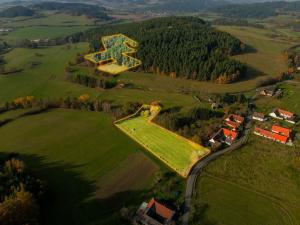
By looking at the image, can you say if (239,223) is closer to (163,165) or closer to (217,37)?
(163,165)

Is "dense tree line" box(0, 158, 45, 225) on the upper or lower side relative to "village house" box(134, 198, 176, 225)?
upper

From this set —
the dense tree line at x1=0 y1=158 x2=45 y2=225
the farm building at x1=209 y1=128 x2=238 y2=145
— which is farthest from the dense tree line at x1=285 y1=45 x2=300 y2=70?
the dense tree line at x1=0 y1=158 x2=45 y2=225

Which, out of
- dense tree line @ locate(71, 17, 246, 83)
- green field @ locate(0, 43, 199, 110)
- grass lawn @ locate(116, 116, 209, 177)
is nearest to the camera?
grass lawn @ locate(116, 116, 209, 177)

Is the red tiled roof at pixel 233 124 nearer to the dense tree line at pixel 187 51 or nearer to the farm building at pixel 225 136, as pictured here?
the farm building at pixel 225 136

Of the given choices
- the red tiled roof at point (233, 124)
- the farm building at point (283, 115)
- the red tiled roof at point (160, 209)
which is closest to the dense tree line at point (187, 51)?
the farm building at point (283, 115)

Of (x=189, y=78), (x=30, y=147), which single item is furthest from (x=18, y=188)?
(x=189, y=78)

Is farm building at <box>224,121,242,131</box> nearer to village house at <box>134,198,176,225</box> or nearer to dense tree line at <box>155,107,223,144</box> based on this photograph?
dense tree line at <box>155,107,223,144</box>
